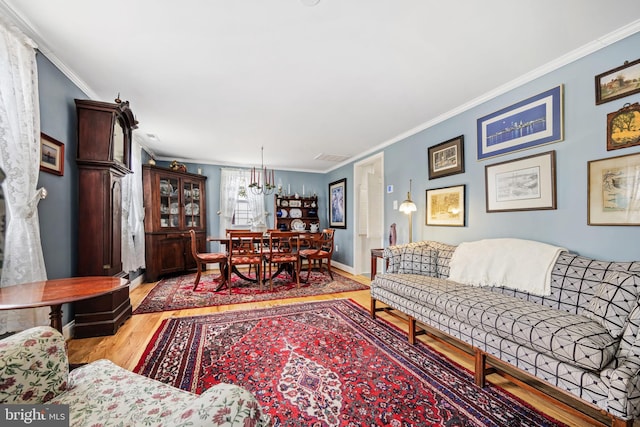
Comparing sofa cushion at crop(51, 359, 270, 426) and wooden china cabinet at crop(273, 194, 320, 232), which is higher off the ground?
wooden china cabinet at crop(273, 194, 320, 232)

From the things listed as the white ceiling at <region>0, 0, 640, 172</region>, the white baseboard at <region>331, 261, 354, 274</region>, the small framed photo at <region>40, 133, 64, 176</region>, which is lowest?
the white baseboard at <region>331, 261, 354, 274</region>

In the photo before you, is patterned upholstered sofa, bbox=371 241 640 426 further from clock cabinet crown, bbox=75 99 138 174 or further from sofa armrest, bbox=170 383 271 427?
clock cabinet crown, bbox=75 99 138 174

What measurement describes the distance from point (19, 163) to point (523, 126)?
4.01 metres

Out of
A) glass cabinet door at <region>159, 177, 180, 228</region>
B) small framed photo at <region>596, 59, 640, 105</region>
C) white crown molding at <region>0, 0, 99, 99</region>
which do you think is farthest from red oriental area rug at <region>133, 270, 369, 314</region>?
small framed photo at <region>596, 59, 640, 105</region>

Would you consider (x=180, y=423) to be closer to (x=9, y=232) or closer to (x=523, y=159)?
(x=9, y=232)

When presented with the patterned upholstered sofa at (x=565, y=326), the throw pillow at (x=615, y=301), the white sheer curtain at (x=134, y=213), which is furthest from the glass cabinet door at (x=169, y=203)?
the throw pillow at (x=615, y=301)

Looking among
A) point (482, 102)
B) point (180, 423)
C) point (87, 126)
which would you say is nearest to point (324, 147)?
point (482, 102)

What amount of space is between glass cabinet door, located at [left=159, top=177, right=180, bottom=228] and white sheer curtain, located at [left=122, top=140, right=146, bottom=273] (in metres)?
0.42

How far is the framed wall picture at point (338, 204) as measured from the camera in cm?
579

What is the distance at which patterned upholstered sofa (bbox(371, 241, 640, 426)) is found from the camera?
1246 mm

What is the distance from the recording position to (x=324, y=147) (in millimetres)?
4688

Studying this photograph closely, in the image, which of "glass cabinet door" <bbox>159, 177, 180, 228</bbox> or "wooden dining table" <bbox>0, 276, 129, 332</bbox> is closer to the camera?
"wooden dining table" <bbox>0, 276, 129, 332</bbox>

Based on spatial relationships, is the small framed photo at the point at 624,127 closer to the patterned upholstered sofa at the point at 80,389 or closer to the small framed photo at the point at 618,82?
the small framed photo at the point at 618,82

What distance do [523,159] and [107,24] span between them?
138 inches
